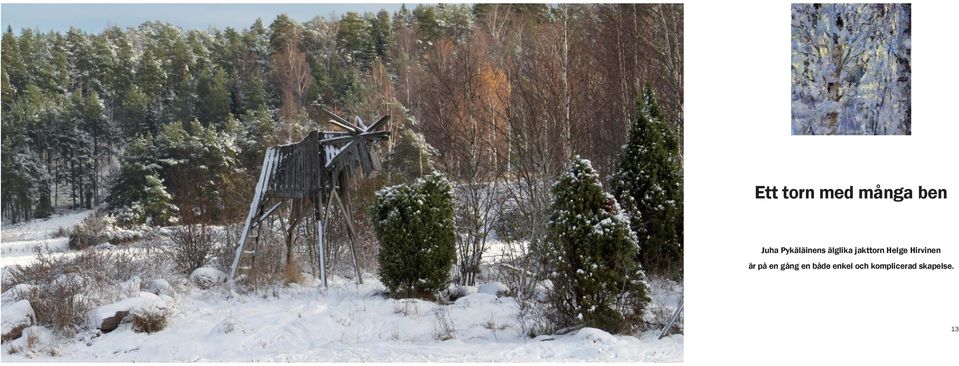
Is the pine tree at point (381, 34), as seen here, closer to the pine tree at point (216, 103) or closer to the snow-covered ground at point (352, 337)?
the pine tree at point (216, 103)

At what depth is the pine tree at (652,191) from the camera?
10.1 meters

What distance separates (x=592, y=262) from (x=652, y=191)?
3.50 metres

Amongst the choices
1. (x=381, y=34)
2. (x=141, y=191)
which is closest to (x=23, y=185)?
(x=141, y=191)

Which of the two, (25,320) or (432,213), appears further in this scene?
(432,213)

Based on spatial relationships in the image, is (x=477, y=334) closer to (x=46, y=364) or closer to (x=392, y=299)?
(x=392, y=299)

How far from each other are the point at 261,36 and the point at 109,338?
169 feet

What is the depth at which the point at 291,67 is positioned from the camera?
4016 centimetres

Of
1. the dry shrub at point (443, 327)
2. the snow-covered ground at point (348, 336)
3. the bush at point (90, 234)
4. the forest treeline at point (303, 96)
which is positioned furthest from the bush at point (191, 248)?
the bush at point (90, 234)

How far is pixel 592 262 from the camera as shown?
7125mm

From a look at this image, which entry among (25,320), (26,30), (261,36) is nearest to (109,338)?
(25,320)

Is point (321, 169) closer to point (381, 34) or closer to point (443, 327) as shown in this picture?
point (443, 327)

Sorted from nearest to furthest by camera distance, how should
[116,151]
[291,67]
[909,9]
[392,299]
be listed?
[909,9]
[392,299]
[291,67]
[116,151]

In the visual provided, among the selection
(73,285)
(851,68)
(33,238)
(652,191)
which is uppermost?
(851,68)

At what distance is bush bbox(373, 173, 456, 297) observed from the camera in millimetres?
9961
